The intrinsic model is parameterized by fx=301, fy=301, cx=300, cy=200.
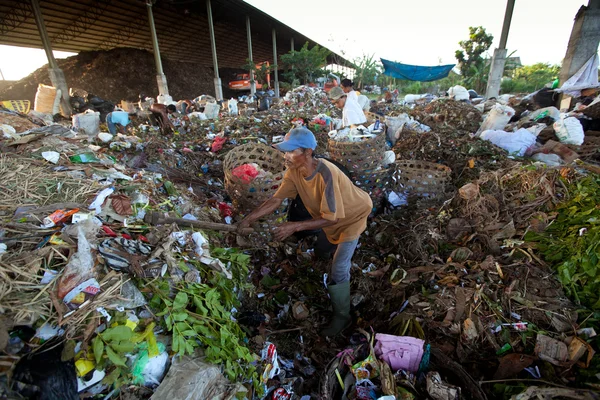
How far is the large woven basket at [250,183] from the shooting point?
3064 millimetres

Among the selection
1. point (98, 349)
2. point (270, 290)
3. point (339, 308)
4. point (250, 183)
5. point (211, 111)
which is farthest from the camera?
point (211, 111)

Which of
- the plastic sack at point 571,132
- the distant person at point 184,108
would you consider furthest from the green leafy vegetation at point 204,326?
the distant person at point 184,108

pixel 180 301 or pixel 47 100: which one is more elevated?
pixel 47 100

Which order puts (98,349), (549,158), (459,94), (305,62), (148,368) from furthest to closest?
(305,62) → (459,94) → (549,158) → (148,368) → (98,349)

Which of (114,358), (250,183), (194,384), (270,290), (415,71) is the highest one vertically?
(415,71)

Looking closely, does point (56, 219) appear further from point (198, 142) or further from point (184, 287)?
point (198, 142)

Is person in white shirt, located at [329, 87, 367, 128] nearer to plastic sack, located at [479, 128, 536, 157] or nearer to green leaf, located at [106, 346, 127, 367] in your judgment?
plastic sack, located at [479, 128, 536, 157]

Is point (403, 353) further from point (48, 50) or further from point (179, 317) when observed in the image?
point (48, 50)

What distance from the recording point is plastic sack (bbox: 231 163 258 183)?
3.10 metres

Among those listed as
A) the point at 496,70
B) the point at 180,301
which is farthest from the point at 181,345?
the point at 496,70

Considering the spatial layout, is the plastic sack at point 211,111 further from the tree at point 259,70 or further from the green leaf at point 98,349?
the tree at point 259,70

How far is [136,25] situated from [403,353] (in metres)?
21.1

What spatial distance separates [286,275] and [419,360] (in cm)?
152

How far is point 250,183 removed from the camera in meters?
3.06
